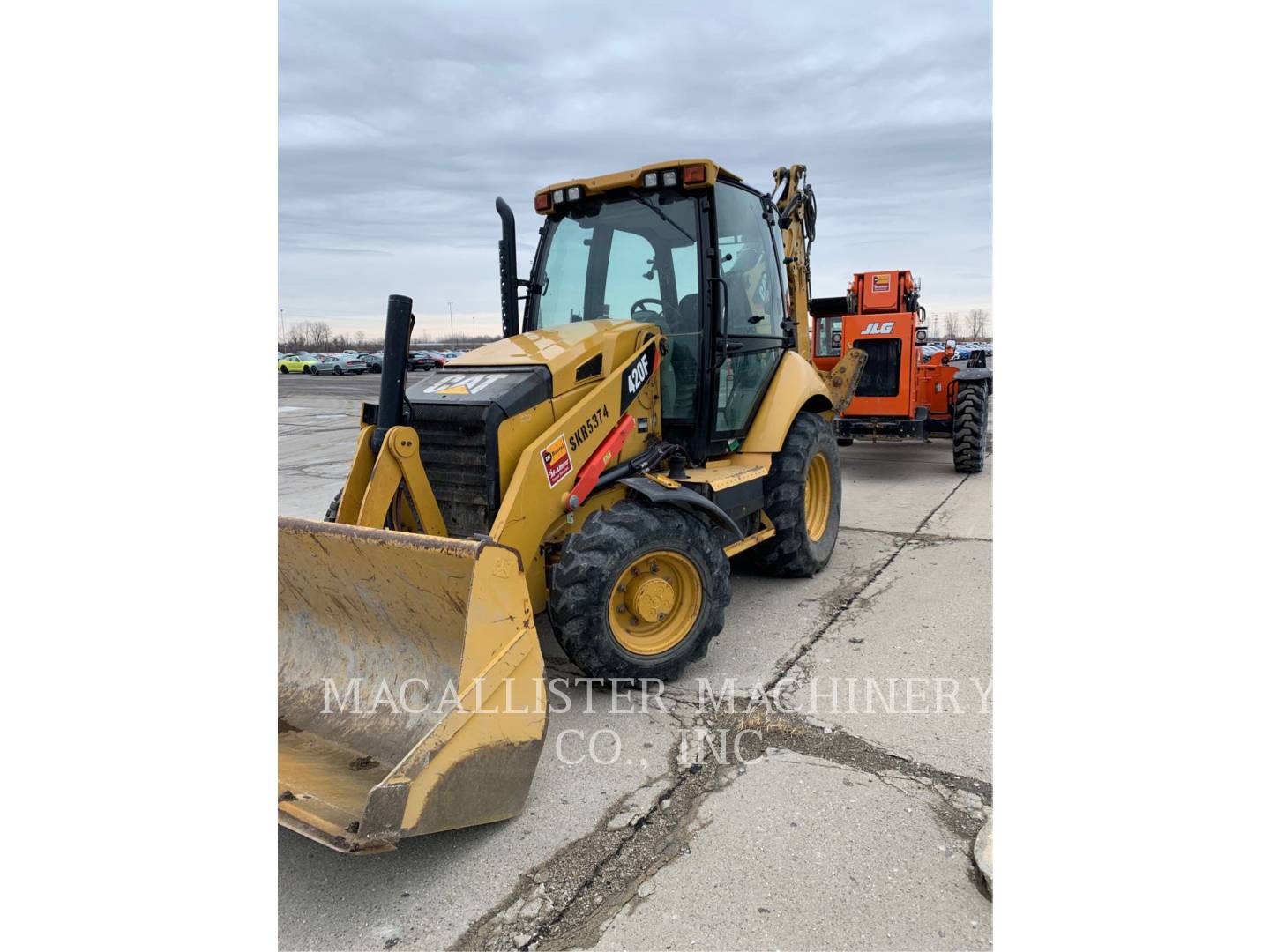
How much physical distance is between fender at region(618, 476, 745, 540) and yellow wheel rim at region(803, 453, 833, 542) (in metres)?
1.80

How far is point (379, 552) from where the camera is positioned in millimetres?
3094

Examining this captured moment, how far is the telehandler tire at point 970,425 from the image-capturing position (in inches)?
382

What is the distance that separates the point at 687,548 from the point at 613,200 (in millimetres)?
2171

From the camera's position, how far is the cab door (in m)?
4.68

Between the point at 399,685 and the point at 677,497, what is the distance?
1.52 meters

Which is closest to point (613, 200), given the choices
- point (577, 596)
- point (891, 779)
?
point (577, 596)

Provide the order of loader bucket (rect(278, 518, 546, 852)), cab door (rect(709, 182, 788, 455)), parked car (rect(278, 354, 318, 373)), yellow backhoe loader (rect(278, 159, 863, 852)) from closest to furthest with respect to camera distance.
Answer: loader bucket (rect(278, 518, 546, 852)) → yellow backhoe loader (rect(278, 159, 863, 852)) → cab door (rect(709, 182, 788, 455)) → parked car (rect(278, 354, 318, 373))

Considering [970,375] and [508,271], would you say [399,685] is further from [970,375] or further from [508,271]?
[970,375]

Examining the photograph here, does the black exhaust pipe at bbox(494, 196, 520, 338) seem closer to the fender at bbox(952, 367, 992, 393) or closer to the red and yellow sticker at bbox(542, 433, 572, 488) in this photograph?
the red and yellow sticker at bbox(542, 433, 572, 488)

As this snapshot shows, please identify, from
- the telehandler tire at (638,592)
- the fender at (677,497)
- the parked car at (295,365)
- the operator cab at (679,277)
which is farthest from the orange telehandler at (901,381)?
the parked car at (295,365)

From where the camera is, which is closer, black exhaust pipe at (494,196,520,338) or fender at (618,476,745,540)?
fender at (618,476,745,540)

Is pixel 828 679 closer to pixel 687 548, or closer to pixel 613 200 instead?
pixel 687 548

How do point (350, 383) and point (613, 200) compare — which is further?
point (350, 383)

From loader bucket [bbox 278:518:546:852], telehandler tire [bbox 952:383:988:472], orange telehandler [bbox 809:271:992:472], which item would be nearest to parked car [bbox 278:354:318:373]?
orange telehandler [bbox 809:271:992:472]
